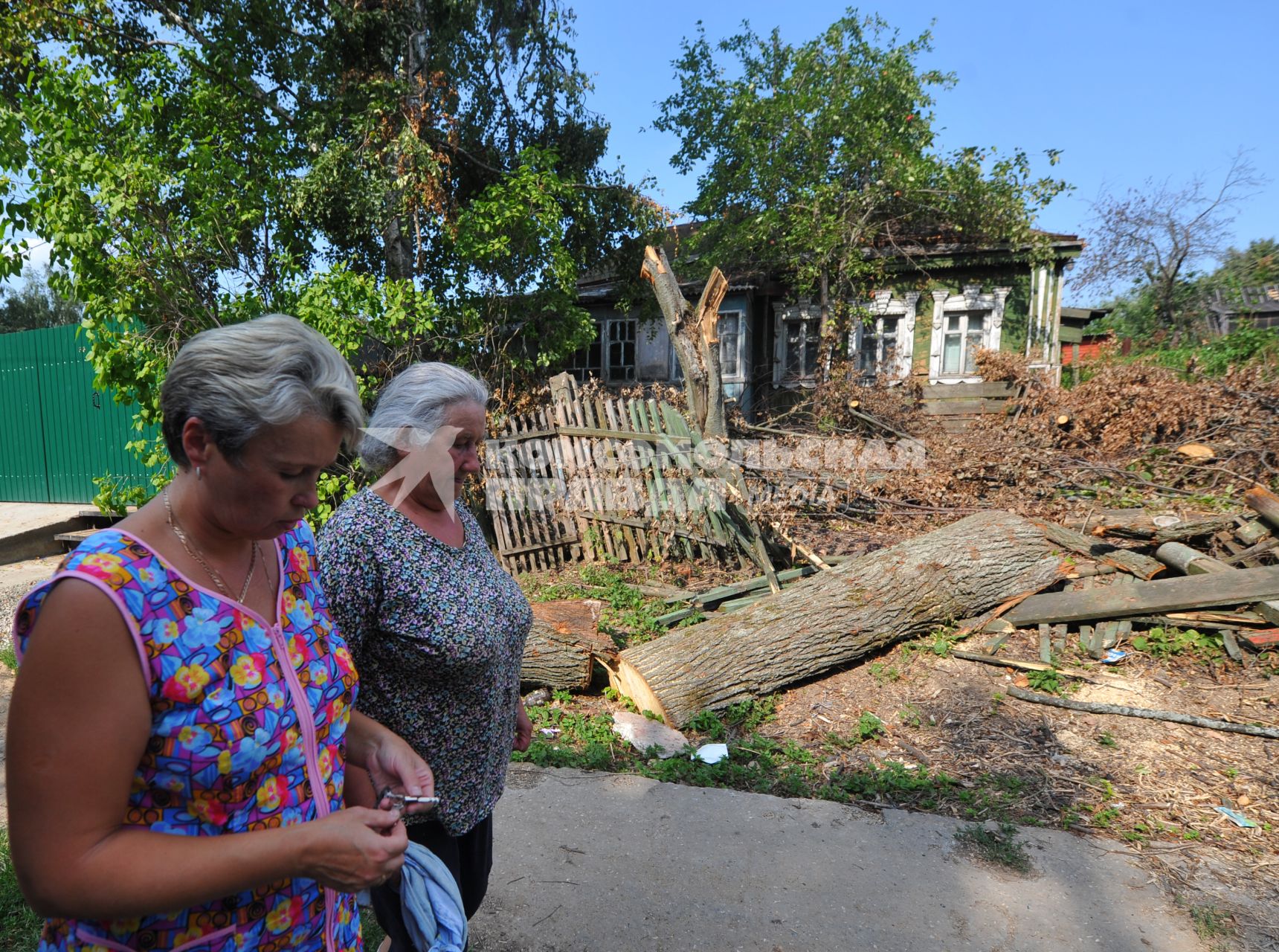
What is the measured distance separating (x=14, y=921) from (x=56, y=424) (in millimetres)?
9807

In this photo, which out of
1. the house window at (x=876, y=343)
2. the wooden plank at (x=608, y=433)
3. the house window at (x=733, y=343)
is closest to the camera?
the wooden plank at (x=608, y=433)

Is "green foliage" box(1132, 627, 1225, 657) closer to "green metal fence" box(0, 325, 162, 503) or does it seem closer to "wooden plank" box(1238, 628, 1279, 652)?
"wooden plank" box(1238, 628, 1279, 652)

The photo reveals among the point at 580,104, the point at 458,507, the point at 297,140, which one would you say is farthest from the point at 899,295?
the point at 458,507

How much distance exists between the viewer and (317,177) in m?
8.63

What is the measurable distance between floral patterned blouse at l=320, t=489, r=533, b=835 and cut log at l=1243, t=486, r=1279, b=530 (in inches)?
240

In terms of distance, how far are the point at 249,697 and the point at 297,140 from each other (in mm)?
10017

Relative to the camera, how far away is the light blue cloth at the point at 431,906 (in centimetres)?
147

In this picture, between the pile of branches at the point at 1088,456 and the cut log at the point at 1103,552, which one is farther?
the pile of branches at the point at 1088,456

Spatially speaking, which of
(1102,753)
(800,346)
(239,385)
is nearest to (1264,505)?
(1102,753)

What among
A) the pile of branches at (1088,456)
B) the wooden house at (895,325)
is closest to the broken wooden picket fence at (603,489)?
the pile of branches at (1088,456)

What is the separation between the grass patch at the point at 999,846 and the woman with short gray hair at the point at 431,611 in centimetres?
216

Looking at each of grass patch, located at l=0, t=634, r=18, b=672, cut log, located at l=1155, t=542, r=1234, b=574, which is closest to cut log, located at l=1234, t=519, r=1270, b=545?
cut log, located at l=1155, t=542, r=1234, b=574

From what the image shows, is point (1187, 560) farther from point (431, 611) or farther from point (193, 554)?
point (193, 554)

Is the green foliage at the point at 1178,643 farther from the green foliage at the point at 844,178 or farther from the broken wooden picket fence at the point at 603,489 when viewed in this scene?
the green foliage at the point at 844,178
